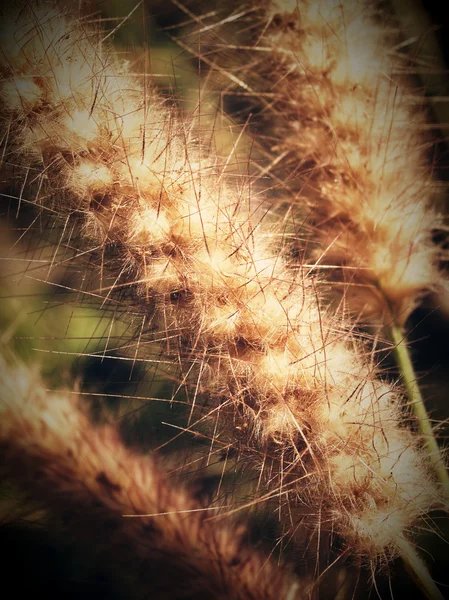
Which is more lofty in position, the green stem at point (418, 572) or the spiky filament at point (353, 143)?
the spiky filament at point (353, 143)

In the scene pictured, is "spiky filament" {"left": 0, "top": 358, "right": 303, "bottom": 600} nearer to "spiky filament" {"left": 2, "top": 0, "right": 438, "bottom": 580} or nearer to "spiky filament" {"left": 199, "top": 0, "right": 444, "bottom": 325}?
"spiky filament" {"left": 2, "top": 0, "right": 438, "bottom": 580}

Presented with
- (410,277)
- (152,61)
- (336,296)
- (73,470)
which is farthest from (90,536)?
(152,61)

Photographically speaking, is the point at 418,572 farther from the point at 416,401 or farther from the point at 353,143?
the point at 353,143

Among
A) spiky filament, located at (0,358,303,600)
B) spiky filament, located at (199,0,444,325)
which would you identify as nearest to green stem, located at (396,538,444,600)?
spiky filament, located at (0,358,303,600)

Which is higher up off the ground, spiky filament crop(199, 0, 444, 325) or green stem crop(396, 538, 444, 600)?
spiky filament crop(199, 0, 444, 325)

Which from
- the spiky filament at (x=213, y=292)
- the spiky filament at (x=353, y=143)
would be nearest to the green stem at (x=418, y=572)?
the spiky filament at (x=213, y=292)

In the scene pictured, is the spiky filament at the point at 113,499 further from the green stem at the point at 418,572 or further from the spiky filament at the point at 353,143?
the spiky filament at the point at 353,143
